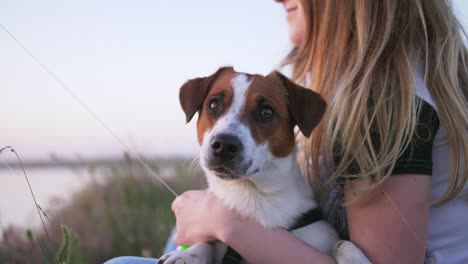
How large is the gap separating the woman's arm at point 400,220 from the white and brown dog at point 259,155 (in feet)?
0.44

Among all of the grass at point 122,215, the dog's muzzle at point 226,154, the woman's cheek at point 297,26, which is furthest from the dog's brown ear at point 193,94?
the grass at point 122,215

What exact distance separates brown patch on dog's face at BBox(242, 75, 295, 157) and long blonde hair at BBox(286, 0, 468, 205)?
0.21 metres

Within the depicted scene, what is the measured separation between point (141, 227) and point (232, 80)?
223cm

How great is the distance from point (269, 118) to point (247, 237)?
22.9 inches

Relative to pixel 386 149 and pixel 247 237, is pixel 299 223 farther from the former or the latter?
pixel 386 149

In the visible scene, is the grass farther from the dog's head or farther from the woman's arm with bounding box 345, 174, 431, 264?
the woman's arm with bounding box 345, 174, 431, 264

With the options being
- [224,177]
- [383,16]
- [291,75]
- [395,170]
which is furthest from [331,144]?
[291,75]

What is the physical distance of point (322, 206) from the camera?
275cm

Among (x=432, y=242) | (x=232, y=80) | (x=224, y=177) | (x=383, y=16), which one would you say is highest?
(x=383, y=16)

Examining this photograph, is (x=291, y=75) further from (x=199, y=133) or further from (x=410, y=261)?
(x=410, y=261)

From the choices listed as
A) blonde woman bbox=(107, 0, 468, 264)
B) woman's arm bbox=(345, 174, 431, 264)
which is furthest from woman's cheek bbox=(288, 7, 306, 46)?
woman's arm bbox=(345, 174, 431, 264)

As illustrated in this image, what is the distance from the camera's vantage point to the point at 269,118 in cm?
248

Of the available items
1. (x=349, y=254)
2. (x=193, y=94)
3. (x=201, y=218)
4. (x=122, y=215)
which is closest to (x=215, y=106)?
(x=193, y=94)

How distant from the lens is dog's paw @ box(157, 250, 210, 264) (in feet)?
7.20
